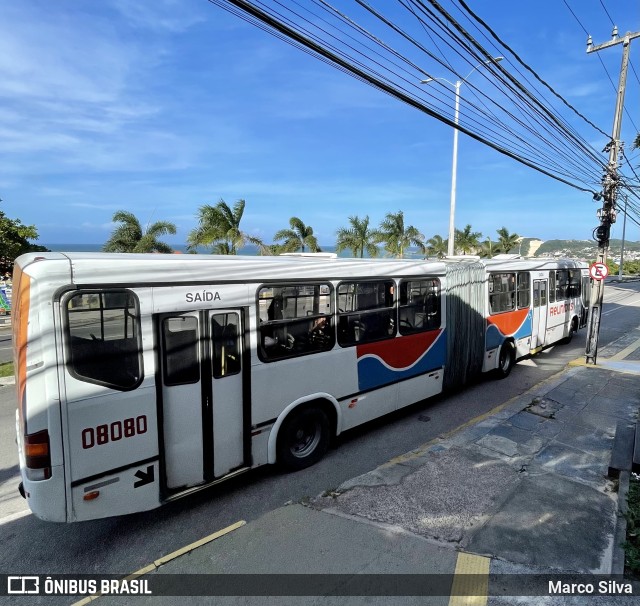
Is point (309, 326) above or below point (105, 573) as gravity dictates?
above

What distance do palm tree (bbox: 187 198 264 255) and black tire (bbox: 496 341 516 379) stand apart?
12667 mm

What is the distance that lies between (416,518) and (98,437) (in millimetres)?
3251

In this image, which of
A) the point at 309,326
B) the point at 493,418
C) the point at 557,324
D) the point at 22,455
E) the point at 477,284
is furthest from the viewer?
the point at 557,324

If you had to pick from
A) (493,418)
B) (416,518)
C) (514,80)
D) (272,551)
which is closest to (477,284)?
(493,418)

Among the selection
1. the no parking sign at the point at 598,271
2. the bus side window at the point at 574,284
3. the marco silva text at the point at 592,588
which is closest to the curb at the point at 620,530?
the marco silva text at the point at 592,588

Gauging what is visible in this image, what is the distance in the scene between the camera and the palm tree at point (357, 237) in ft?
96.0

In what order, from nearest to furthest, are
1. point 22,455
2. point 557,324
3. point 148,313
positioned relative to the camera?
1. point 22,455
2. point 148,313
3. point 557,324

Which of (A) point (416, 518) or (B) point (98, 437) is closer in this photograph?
(B) point (98, 437)

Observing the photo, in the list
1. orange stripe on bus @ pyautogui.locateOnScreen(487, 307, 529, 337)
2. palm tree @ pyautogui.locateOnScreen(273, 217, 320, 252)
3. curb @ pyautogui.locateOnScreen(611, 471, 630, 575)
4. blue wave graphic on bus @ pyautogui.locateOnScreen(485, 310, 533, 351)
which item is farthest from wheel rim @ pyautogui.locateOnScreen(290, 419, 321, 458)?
palm tree @ pyautogui.locateOnScreen(273, 217, 320, 252)

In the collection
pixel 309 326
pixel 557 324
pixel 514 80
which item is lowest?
pixel 557 324

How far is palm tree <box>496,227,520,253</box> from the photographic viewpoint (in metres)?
51.3

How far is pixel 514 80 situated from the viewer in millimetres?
8234

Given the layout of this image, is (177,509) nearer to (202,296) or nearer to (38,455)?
(38,455)

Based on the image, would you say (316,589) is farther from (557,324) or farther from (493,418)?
(557,324)
